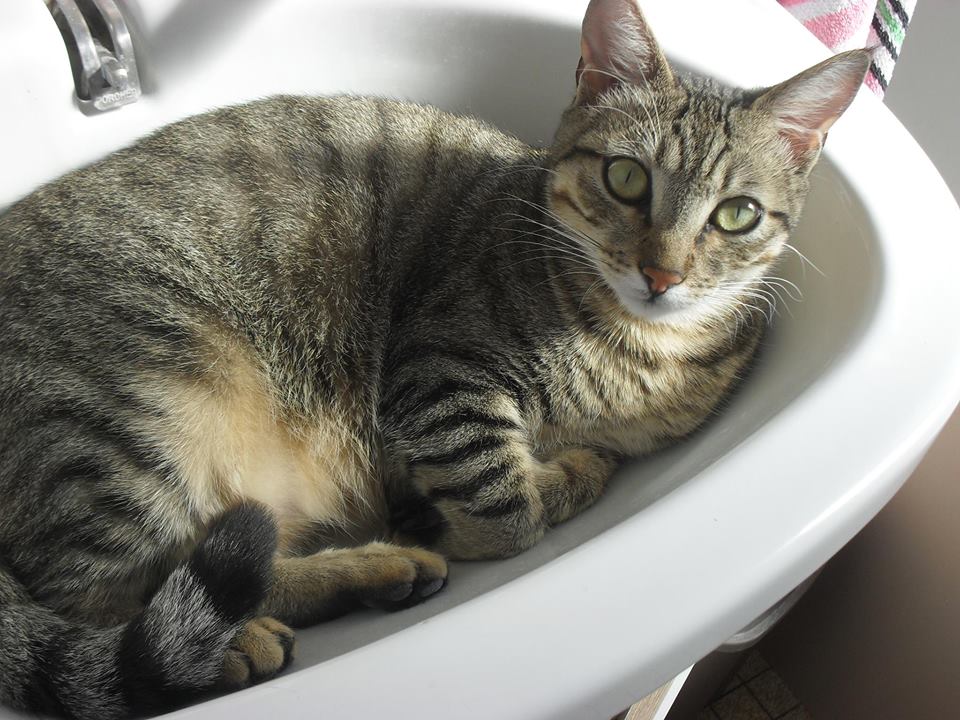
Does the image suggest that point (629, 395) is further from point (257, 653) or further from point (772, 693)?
point (772, 693)

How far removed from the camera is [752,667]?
5.07 feet

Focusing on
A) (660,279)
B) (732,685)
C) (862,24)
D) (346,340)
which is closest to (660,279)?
(660,279)

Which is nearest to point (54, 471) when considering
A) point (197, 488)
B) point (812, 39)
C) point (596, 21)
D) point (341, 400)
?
point (197, 488)

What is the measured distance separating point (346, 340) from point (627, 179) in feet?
1.15

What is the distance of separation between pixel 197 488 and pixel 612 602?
47cm

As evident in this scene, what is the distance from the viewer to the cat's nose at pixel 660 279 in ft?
2.65

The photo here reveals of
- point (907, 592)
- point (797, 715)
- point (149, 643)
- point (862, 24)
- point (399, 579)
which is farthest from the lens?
point (797, 715)

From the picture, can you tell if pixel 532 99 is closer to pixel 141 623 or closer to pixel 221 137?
pixel 221 137

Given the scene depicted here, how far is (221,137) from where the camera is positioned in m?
0.96

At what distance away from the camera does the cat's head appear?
81 centimetres

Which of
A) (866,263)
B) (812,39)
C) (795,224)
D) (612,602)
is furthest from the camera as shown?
(812,39)

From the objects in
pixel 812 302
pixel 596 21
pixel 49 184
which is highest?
pixel 596 21

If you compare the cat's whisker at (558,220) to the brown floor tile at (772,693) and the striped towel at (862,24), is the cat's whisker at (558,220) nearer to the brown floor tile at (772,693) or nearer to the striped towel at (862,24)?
the striped towel at (862,24)

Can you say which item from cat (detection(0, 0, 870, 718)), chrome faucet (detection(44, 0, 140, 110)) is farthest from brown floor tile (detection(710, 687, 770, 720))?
chrome faucet (detection(44, 0, 140, 110))
